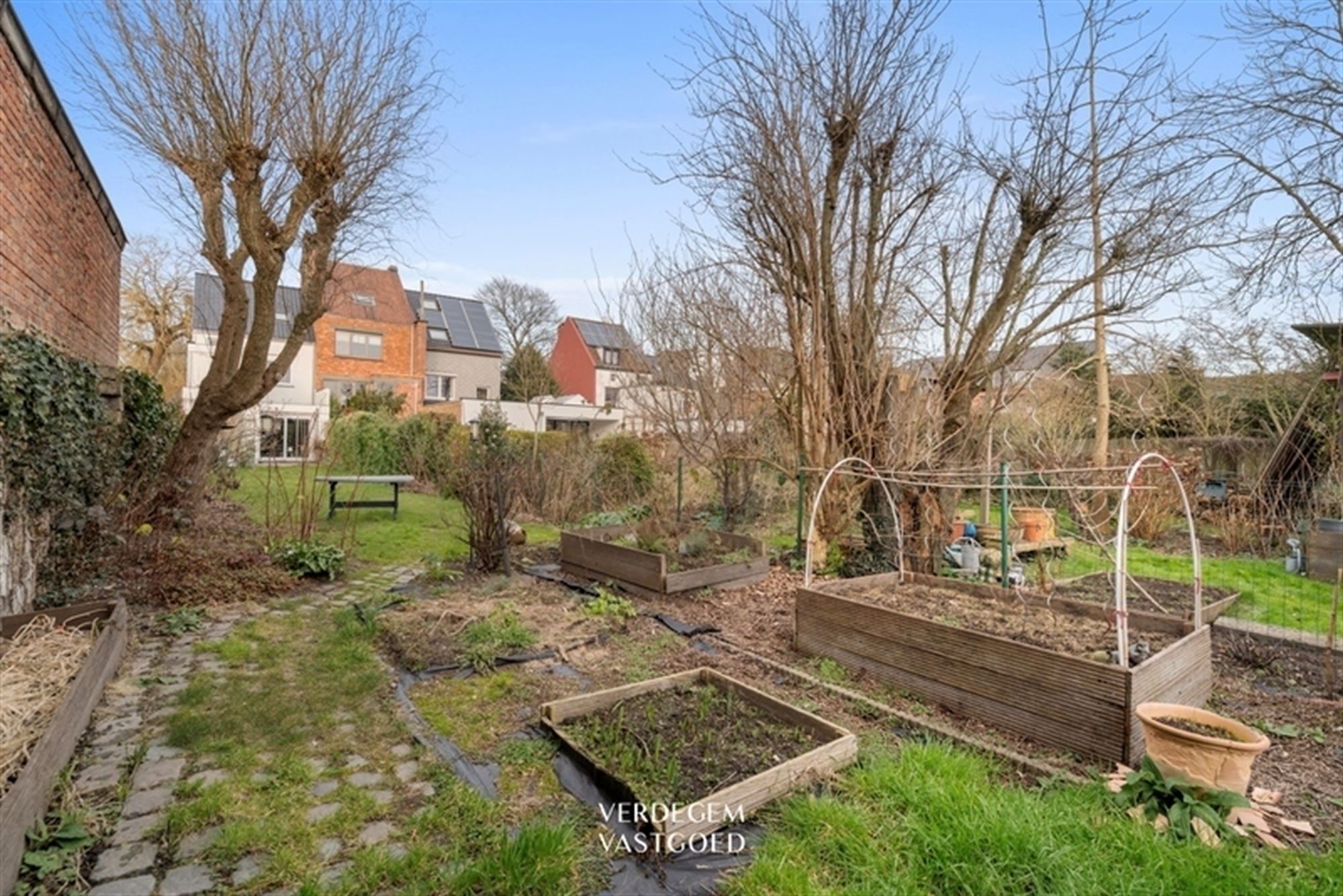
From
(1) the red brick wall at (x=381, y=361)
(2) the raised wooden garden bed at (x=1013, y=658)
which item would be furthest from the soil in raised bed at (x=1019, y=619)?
(1) the red brick wall at (x=381, y=361)

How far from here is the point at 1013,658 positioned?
3438 mm

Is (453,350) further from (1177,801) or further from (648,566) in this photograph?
(1177,801)

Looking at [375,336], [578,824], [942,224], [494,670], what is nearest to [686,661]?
[494,670]

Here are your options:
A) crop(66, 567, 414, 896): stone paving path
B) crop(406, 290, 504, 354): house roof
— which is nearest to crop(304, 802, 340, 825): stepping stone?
crop(66, 567, 414, 896): stone paving path

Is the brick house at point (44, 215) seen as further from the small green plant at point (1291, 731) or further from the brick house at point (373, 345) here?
the brick house at point (373, 345)

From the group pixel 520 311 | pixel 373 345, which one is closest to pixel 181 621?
pixel 373 345

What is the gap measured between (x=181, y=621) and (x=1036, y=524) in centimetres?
919

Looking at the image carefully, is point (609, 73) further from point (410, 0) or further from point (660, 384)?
point (660, 384)

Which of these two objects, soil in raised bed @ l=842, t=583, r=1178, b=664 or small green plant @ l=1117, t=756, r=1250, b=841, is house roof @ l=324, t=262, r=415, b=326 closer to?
soil in raised bed @ l=842, t=583, r=1178, b=664

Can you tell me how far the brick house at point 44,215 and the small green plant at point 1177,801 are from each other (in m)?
6.63

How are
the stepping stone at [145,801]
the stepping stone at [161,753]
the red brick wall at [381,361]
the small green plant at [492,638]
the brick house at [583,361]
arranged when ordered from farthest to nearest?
the brick house at [583,361]
the red brick wall at [381,361]
the small green plant at [492,638]
the stepping stone at [161,753]
the stepping stone at [145,801]

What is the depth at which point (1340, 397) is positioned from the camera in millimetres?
7250

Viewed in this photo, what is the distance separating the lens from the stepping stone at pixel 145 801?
255 centimetres

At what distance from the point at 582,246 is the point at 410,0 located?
3.41m
